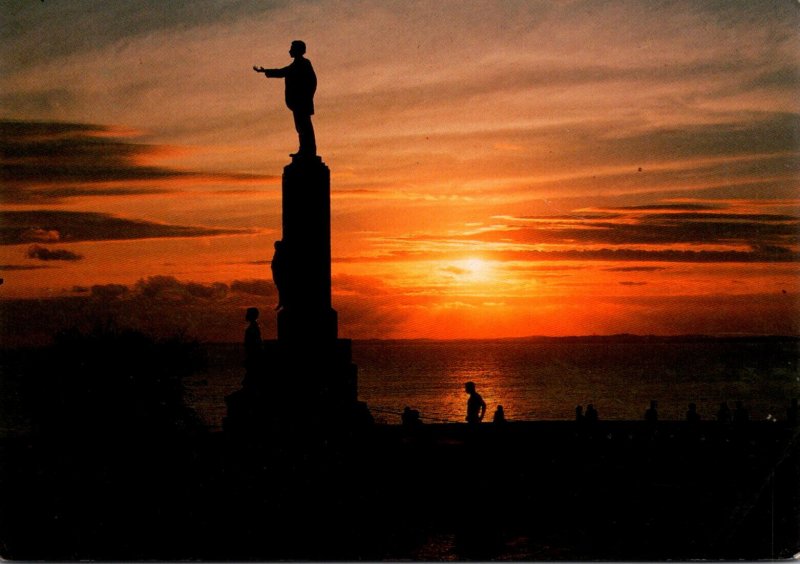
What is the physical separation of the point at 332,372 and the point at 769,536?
25.5 feet

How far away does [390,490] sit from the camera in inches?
647

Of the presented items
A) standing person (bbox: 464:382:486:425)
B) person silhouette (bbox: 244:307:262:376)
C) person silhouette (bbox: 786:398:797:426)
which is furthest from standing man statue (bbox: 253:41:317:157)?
person silhouette (bbox: 786:398:797:426)

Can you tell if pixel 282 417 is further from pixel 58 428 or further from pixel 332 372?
pixel 58 428

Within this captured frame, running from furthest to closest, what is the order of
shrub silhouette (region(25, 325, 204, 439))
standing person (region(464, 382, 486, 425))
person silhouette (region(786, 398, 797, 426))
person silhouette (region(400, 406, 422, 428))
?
person silhouette (region(786, 398, 797, 426)) < shrub silhouette (region(25, 325, 204, 439)) < person silhouette (region(400, 406, 422, 428)) < standing person (region(464, 382, 486, 425))

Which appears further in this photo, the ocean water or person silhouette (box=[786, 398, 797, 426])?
the ocean water

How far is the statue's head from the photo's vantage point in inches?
712

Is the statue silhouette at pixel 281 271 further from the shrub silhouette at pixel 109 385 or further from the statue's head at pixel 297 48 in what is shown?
the shrub silhouette at pixel 109 385

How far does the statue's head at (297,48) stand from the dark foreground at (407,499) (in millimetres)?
7062

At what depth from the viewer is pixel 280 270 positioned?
18.3m

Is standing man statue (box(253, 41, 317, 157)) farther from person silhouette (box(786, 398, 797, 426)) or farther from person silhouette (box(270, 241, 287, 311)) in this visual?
person silhouette (box(786, 398, 797, 426))

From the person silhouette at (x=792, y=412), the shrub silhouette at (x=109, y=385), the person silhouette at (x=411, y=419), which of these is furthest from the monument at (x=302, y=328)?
the person silhouette at (x=792, y=412)

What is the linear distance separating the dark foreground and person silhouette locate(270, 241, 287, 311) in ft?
8.97

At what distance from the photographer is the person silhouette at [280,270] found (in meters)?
18.2

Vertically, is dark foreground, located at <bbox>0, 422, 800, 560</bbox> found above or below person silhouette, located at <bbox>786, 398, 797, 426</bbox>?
below
